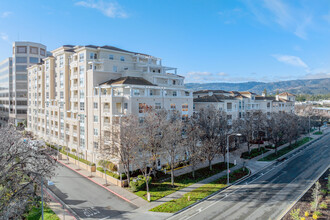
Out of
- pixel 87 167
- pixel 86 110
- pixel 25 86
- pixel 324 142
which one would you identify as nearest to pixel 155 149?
pixel 87 167

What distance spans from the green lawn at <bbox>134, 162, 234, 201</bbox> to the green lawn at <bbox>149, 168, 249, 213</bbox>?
92.5 inches

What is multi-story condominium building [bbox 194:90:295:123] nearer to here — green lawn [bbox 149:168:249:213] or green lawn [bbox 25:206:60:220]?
green lawn [bbox 149:168:249:213]

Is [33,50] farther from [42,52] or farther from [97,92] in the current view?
[97,92]

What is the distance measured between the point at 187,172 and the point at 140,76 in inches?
911

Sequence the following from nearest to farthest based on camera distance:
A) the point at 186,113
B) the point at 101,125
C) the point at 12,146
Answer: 1. the point at 12,146
2. the point at 101,125
3. the point at 186,113

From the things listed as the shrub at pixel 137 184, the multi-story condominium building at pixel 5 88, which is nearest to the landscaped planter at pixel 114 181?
the shrub at pixel 137 184

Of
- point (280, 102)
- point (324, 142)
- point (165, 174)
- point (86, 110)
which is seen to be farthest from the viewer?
point (280, 102)

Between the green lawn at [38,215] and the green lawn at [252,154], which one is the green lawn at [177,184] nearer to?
the green lawn at [252,154]

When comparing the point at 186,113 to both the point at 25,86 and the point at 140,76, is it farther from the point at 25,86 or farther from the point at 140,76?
the point at 25,86

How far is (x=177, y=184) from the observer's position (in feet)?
112

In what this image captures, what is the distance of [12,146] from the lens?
61.2ft

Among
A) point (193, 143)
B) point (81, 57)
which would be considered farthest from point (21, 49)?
point (193, 143)

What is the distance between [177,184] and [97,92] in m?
23.1

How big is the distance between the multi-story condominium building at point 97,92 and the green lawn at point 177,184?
11286 millimetres
